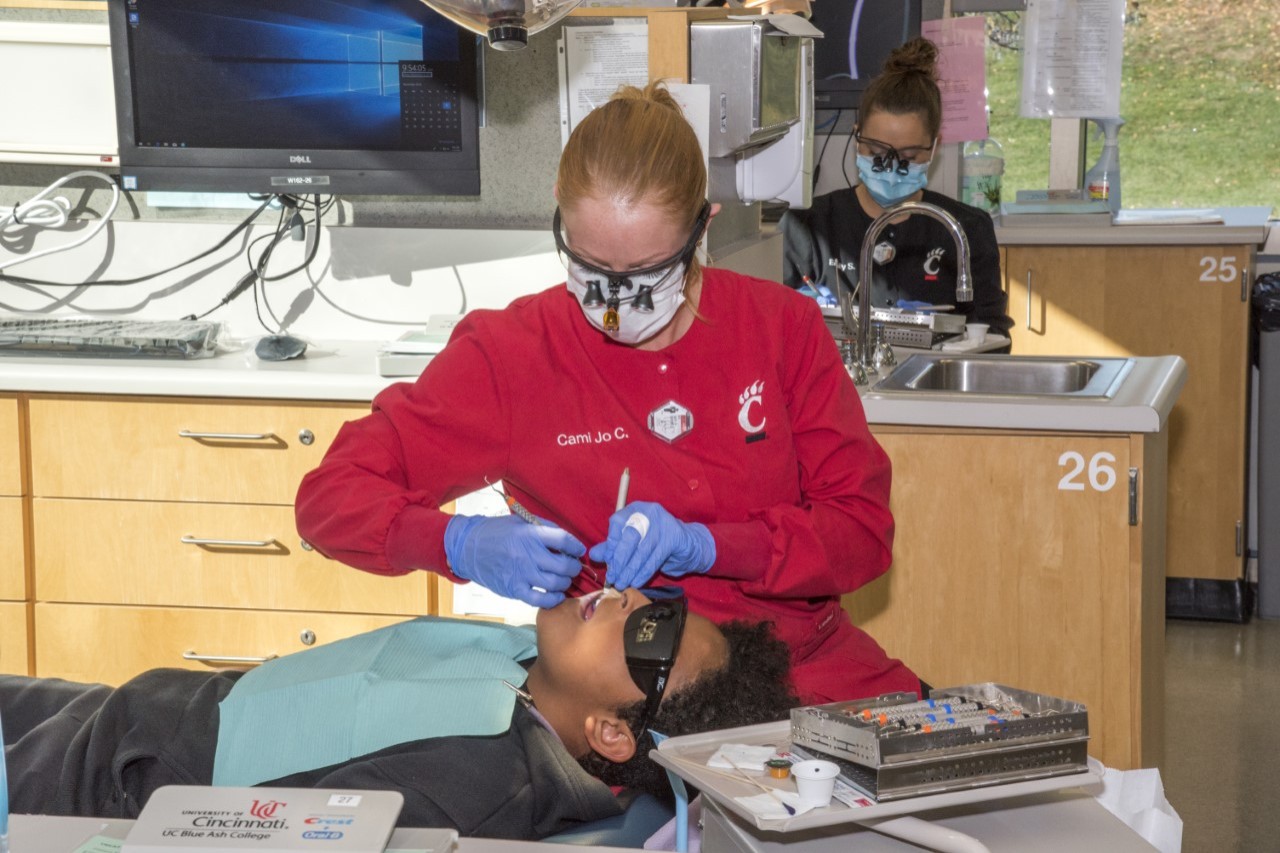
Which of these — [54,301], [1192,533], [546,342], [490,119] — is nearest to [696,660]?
[546,342]

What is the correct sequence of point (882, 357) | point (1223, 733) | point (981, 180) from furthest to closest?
point (981, 180), point (1223, 733), point (882, 357)

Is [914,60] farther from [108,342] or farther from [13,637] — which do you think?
[13,637]

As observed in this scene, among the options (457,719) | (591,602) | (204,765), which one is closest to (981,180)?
(591,602)

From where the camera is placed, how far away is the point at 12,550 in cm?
252

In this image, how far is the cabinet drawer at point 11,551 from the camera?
98.7 inches

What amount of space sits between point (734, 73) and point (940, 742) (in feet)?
5.23

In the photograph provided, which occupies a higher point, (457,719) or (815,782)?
(815,782)

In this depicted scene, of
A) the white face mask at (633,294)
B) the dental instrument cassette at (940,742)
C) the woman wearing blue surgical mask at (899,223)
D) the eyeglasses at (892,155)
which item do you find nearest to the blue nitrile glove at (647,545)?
the white face mask at (633,294)

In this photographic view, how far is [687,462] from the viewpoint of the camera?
1715mm

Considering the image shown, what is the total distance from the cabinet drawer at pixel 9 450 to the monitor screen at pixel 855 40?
8.31ft

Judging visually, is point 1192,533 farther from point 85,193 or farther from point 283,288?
Result: point 85,193

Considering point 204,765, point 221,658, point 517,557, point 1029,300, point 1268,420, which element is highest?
point 1029,300

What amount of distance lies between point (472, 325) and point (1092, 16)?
10.4 ft

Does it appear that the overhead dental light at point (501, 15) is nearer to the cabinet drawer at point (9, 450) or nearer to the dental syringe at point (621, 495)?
the dental syringe at point (621, 495)
